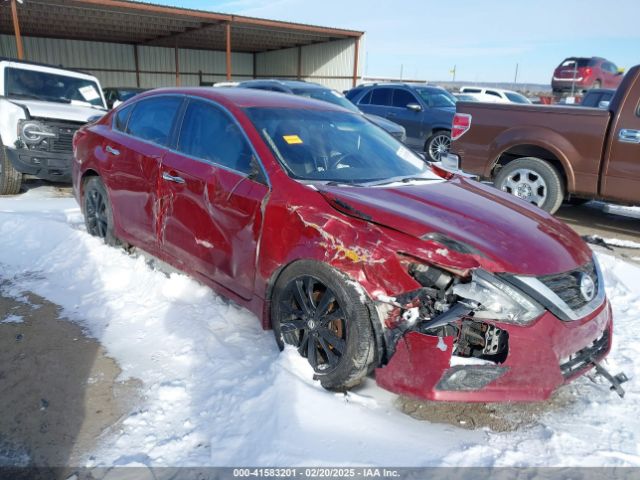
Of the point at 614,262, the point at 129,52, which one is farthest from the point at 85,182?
the point at 129,52

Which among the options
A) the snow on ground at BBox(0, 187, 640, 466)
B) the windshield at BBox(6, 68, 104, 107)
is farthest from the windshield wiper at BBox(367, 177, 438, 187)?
the windshield at BBox(6, 68, 104, 107)

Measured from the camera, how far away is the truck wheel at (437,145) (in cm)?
1100

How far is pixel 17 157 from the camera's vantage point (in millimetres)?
6832

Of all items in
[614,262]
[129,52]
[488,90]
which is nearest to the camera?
[614,262]

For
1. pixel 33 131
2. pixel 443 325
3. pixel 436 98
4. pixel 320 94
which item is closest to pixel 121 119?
pixel 33 131

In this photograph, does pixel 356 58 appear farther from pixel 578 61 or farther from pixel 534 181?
pixel 534 181

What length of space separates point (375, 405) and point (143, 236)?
2466 mm

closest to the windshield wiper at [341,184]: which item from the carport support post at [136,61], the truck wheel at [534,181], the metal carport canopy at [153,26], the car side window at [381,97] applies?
the truck wheel at [534,181]

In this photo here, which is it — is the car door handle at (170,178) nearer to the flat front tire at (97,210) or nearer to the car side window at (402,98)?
the flat front tire at (97,210)

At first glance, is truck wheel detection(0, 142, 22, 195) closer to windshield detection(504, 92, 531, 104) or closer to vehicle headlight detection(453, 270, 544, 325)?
vehicle headlight detection(453, 270, 544, 325)

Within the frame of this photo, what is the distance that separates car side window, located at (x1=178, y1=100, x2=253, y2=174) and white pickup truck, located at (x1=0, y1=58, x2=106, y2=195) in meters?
4.14

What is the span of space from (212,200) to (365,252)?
128 cm

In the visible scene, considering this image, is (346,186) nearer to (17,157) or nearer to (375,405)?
(375,405)

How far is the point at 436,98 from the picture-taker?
11.6 m
